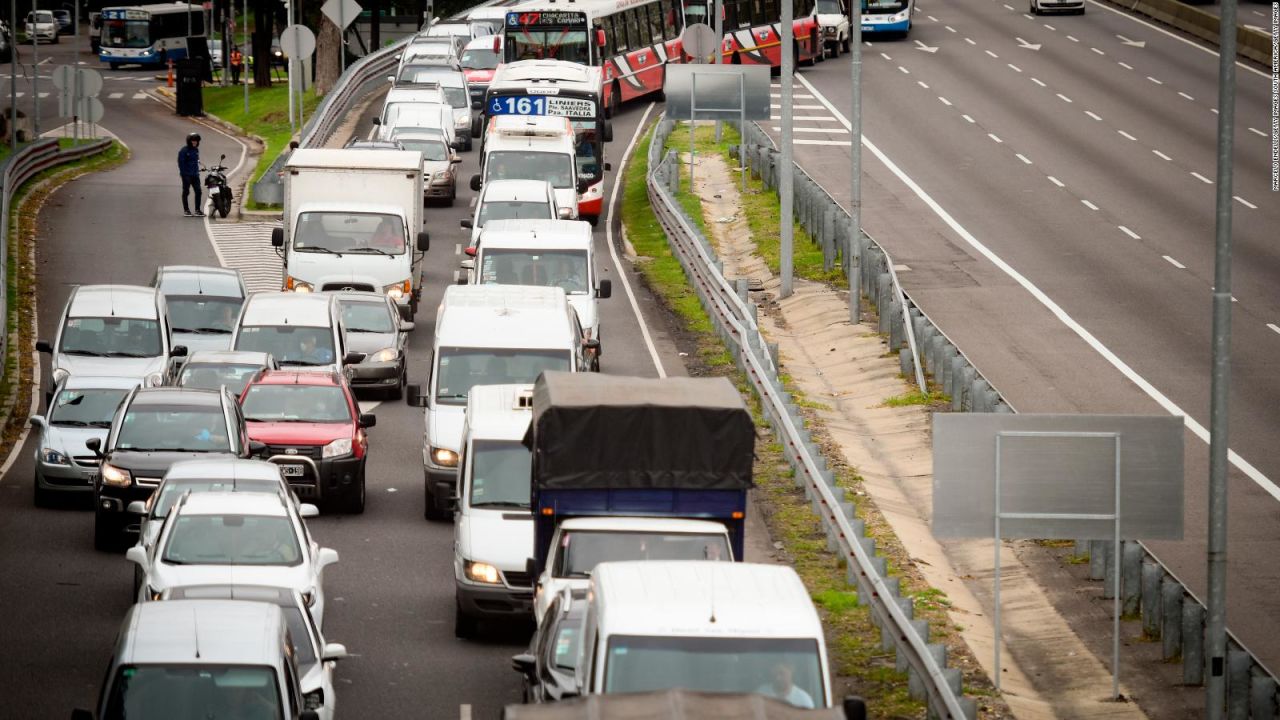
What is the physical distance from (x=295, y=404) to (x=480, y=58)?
126ft

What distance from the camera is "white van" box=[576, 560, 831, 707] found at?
41.2ft

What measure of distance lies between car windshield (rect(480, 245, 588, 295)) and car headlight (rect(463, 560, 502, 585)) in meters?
12.4

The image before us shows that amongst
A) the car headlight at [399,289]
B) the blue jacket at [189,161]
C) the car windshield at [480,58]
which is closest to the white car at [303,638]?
the car headlight at [399,289]

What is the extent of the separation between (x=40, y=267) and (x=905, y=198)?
19.5m

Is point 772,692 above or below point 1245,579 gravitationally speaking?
above

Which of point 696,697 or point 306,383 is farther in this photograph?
point 306,383

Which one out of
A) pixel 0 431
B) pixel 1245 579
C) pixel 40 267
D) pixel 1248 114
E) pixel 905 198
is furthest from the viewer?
pixel 1248 114

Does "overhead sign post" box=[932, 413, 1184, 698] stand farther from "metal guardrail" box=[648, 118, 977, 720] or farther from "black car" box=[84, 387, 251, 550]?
"black car" box=[84, 387, 251, 550]

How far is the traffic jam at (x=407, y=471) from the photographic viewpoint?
514 inches

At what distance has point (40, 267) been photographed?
39.7 meters

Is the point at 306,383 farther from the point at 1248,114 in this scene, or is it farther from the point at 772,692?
the point at 1248,114

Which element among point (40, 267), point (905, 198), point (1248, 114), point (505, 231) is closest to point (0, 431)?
point (505, 231)

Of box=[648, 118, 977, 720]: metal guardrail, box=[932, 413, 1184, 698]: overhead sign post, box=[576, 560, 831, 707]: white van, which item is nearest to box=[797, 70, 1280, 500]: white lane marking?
box=[932, 413, 1184, 698]: overhead sign post

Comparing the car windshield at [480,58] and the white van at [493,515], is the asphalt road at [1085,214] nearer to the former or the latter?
the white van at [493,515]
